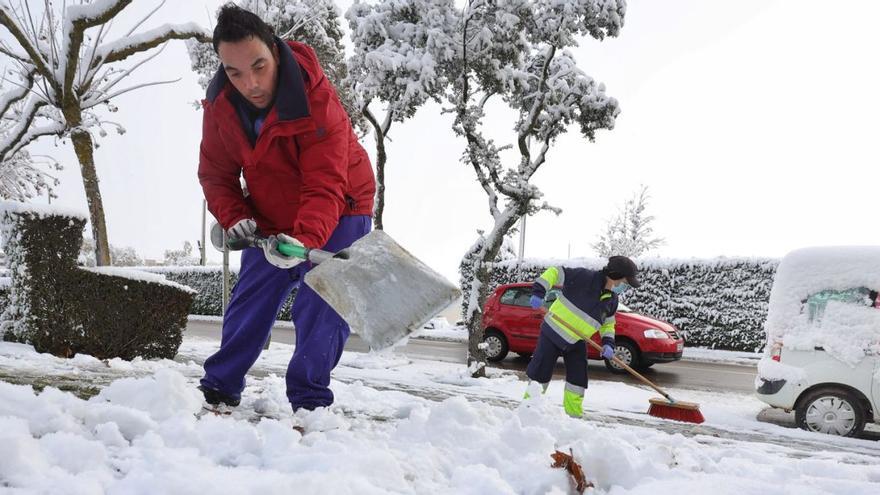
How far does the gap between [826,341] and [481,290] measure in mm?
3969

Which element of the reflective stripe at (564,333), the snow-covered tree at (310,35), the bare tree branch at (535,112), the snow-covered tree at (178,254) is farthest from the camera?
the snow-covered tree at (178,254)

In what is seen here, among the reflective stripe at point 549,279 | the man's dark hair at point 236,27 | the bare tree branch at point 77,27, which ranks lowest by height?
the reflective stripe at point 549,279

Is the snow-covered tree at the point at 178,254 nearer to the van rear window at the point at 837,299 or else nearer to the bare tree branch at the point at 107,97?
the bare tree branch at the point at 107,97

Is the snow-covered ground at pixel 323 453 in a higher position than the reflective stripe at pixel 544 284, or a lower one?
lower

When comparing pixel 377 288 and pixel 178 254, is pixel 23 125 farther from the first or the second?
pixel 178 254

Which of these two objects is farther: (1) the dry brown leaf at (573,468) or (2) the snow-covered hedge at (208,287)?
(2) the snow-covered hedge at (208,287)

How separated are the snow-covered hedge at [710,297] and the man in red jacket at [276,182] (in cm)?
1287

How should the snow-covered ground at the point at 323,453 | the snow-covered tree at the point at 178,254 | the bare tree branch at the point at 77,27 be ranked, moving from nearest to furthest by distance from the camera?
the snow-covered ground at the point at 323,453
the bare tree branch at the point at 77,27
the snow-covered tree at the point at 178,254

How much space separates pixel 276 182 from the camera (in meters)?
2.71

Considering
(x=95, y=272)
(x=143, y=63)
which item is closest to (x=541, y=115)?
(x=95, y=272)

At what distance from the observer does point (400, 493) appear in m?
1.70

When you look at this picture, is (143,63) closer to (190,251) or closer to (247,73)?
(247,73)

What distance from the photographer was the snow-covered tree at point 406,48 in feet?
26.3

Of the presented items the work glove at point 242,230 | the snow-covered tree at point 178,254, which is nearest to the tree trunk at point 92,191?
the work glove at point 242,230
